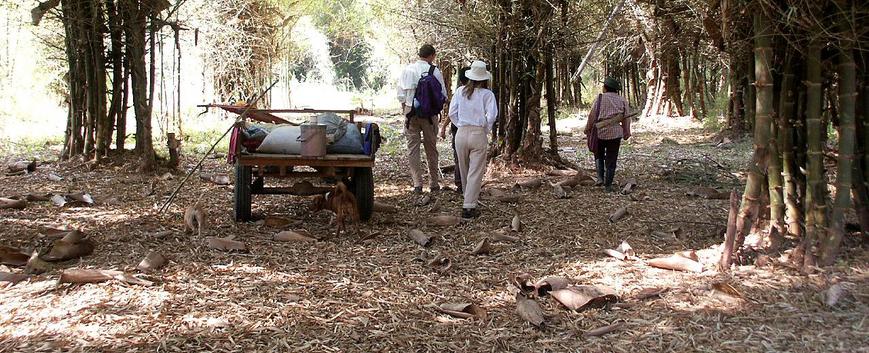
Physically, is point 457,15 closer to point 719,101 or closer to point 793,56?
point 793,56

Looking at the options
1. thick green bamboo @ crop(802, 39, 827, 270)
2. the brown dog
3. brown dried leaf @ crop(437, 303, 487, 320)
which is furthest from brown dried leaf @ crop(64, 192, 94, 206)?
thick green bamboo @ crop(802, 39, 827, 270)

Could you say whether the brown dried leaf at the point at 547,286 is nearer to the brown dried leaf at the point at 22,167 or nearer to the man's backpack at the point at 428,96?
the man's backpack at the point at 428,96

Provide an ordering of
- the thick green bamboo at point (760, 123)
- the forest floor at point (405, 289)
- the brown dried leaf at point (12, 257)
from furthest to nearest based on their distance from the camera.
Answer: the brown dried leaf at point (12, 257)
the thick green bamboo at point (760, 123)
the forest floor at point (405, 289)

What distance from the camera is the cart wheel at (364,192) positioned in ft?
22.6

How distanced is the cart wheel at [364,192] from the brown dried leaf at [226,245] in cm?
151

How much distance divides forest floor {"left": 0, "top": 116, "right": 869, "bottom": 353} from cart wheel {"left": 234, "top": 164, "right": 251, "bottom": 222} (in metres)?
0.15

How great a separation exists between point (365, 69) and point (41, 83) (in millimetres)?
26997

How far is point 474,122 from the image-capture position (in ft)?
23.0

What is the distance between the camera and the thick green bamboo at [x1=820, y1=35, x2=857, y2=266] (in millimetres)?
4539

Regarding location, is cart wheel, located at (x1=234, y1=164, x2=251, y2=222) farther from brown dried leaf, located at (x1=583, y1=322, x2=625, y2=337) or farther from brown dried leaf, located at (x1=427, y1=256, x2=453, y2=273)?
brown dried leaf, located at (x1=583, y1=322, x2=625, y2=337)

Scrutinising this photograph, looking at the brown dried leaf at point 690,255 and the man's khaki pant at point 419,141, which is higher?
the man's khaki pant at point 419,141

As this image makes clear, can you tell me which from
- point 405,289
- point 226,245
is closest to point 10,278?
Answer: point 226,245

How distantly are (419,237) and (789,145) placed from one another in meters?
2.88

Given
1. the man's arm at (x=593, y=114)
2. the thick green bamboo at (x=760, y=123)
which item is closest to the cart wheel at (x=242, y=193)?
the man's arm at (x=593, y=114)
